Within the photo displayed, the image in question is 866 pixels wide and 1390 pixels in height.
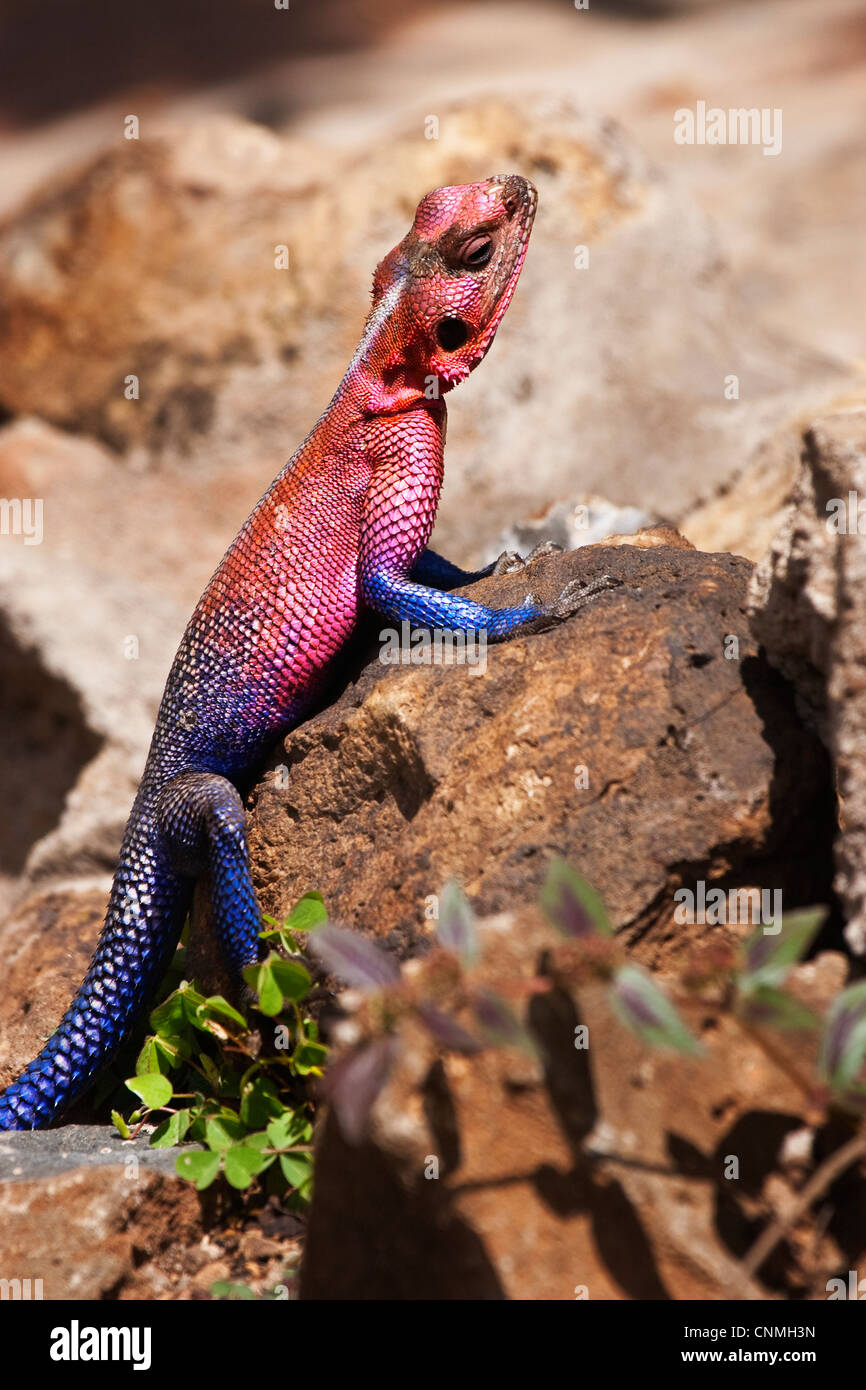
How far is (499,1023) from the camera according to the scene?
A: 226 centimetres

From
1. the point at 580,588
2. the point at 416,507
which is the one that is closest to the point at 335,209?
the point at 416,507

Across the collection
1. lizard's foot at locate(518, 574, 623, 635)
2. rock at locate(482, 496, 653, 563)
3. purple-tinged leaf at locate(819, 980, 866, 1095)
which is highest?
rock at locate(482, 496, 653, 563)

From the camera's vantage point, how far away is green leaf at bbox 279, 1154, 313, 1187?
3.38m

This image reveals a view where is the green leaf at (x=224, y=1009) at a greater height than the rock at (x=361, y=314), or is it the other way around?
the rock at (x=361, y=314)

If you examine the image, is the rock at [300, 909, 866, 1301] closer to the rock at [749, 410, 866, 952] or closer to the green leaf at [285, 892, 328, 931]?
the rock at [749, 410, 866, 952]

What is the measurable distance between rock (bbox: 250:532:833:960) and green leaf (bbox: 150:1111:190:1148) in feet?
2.25

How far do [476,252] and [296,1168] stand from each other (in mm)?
3183

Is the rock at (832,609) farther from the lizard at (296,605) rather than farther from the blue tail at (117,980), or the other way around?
the blue tail at (117,980)

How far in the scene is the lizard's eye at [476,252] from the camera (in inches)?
181

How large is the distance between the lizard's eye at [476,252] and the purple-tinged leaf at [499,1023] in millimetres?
3151

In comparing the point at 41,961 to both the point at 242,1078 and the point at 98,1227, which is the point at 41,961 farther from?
the point at 98,1227

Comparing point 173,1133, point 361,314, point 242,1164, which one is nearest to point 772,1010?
point 242,1164

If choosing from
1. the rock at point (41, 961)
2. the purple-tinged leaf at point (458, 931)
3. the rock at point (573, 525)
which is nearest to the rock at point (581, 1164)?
the purple-tinged leaf at point (458, 931)

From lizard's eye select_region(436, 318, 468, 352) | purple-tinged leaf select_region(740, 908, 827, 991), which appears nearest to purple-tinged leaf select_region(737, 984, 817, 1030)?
purple-tinged leaf select_region(740, 908, 827, 991)
